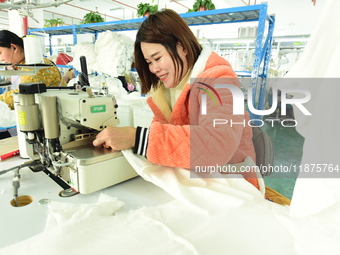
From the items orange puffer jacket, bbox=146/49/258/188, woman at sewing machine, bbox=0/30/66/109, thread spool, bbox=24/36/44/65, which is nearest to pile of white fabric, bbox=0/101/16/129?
woman at sewing machine, bbox=0/30/66/109

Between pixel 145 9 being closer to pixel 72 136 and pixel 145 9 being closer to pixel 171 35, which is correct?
pixel 171 35

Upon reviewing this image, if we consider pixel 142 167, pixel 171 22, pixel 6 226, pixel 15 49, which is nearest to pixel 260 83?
pixel 171 22

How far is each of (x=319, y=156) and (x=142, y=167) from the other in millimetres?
546

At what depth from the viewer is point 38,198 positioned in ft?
2.73

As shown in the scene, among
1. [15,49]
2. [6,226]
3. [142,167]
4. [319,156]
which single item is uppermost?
[15,49]

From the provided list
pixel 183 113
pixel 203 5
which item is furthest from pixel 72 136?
pixel 203 5

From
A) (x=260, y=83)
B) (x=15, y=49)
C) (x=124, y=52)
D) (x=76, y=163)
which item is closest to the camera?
(x=76, y=163)

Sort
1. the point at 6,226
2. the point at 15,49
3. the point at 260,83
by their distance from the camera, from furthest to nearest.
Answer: the point at 260,83
the point at 15,49
the point at 6,226

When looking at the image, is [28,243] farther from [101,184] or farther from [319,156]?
[319,156]

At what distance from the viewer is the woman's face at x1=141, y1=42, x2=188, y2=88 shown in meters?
0.94

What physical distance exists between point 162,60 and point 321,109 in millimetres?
615

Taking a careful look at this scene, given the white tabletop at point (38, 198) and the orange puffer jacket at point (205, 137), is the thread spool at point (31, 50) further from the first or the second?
the orange puffer jacket at point (205, 137)

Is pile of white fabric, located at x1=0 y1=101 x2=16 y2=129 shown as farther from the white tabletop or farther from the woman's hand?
the woman's hand

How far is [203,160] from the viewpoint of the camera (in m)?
0.77
